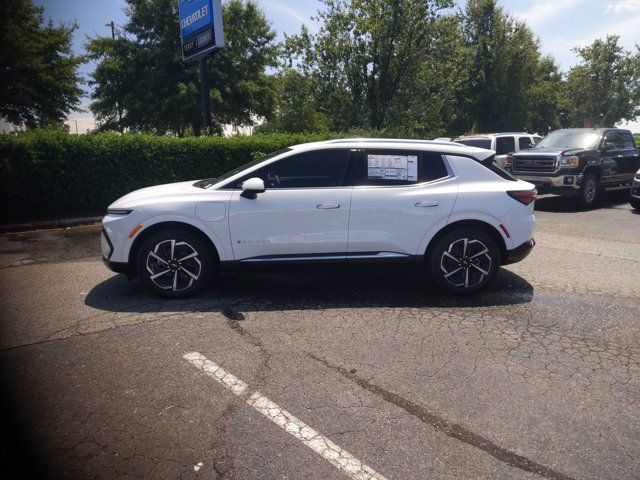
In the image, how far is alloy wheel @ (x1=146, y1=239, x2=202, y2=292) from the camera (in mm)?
4738

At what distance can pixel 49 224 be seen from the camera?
915cm

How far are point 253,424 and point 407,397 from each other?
103cm

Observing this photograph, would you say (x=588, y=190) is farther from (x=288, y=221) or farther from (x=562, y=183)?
(x=288, y=221)

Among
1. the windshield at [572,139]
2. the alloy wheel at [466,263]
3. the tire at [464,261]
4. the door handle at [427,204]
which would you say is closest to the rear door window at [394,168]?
the door handle at [427,204]

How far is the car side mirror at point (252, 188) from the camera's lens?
4.62m

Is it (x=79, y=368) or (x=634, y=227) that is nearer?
(x=79, y=368)

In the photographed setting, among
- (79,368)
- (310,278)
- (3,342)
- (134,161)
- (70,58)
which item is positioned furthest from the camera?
(70,58)

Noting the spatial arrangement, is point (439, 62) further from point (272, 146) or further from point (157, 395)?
point (157, 395)

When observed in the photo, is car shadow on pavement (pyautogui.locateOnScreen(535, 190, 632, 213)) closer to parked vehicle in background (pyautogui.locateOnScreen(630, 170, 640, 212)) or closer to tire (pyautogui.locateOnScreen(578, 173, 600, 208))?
tire (pyautogui.locateOnScreen(578, 173, 600, 208))

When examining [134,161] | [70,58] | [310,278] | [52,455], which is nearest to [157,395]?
[52,455]

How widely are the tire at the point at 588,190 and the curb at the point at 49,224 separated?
37.6ft

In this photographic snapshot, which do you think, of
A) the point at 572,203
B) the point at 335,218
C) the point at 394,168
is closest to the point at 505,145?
the point at 572,203

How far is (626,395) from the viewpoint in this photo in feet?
10.1

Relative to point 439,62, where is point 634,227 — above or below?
below
